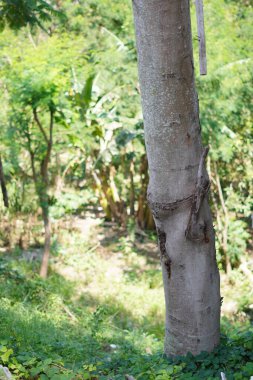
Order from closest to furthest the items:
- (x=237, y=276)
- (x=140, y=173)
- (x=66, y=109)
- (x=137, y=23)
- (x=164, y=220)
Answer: (x=137, y=23) < (x=164, y=220) < (x=66, y=109) < (x=237, y=276) < (x=140, y=173)

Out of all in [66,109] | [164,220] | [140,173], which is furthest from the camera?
[140,173]

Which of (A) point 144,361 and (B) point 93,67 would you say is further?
(B) point 93,67

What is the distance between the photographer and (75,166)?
1055 cm

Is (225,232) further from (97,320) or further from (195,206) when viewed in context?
(195,206)

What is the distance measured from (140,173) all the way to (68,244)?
7.21 feet

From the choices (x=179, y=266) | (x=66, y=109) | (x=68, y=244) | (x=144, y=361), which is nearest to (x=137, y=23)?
(x=179, y=266)

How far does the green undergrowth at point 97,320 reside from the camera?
2740mm

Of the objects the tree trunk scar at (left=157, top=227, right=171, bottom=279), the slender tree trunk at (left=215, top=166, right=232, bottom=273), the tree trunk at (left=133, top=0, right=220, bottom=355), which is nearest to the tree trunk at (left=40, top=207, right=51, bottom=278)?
the slender tree trunk at (left=215, top=166, right=232, bottom=273)

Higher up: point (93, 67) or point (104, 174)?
point (93, 67)

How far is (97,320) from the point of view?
4453 mm

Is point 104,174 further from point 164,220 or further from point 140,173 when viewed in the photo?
point 164,220

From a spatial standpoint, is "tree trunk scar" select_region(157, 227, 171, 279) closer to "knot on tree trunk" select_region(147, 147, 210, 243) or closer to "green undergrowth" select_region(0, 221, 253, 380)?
"knot on tree trunk" select_region(147, 147, 210, 243)

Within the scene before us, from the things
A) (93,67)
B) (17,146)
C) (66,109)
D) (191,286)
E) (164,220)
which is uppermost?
(93,67)

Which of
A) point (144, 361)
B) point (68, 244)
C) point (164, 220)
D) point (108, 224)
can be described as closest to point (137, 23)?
point (164, 220)
